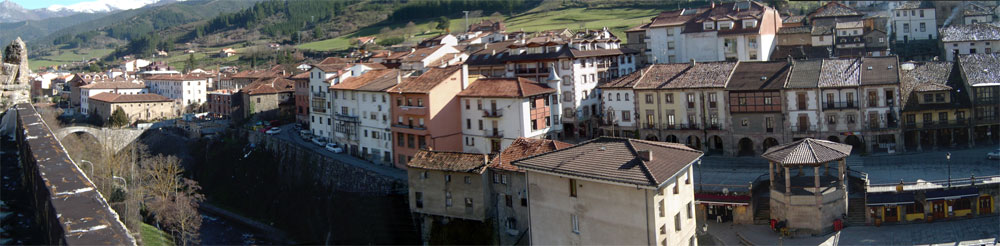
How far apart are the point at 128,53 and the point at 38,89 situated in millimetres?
57423

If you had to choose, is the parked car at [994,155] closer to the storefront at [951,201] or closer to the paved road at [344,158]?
the storefront at [951,201]

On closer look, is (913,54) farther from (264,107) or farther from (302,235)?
(264,107)

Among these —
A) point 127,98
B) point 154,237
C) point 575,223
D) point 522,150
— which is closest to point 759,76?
point 522,150

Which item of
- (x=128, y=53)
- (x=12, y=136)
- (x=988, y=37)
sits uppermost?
(x=128, y=53)

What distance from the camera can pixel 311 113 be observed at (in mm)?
59344

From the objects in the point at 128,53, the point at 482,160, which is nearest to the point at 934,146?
the point at 482,160

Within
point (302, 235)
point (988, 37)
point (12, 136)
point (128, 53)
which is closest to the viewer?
point (12, 136)

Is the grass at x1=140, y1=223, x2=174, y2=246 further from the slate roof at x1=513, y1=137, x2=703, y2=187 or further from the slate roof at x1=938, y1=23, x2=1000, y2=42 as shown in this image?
the slate roof at x1=938, y1=23, x2=1000, y2=42

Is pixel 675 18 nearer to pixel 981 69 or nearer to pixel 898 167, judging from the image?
pixel 981 69

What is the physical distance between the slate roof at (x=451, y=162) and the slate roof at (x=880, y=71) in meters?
21.3

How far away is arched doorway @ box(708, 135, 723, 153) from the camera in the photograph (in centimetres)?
4487

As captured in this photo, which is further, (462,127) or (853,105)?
(462,127)

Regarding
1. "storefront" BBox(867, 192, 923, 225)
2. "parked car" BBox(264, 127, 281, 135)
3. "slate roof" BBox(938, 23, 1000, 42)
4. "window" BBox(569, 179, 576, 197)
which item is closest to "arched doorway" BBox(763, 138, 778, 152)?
"storefront" BBox(867, 192, 923, 225)

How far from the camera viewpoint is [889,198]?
32.7 metres
